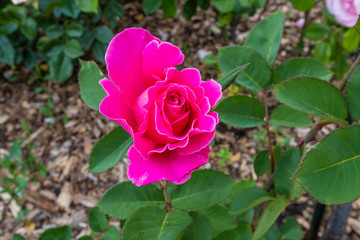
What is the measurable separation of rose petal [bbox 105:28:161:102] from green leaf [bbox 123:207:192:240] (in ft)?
0.79

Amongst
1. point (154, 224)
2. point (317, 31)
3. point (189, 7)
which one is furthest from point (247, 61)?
point (317, 31)

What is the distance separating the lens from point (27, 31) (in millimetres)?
1973

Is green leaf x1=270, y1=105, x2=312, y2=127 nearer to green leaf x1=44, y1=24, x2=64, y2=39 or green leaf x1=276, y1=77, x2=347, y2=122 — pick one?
green leaf x1=276, y1=77, x2=347, y2=122

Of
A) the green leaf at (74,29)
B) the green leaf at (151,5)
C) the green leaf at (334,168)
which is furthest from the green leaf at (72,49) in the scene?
the green leaf at (334,168)

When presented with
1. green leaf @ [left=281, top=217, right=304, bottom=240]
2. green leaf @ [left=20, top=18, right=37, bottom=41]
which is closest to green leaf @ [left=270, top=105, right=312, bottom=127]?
green leaf @ [left=281, top=217, right=304, bottom=240]

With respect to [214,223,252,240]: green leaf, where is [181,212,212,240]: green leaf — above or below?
above

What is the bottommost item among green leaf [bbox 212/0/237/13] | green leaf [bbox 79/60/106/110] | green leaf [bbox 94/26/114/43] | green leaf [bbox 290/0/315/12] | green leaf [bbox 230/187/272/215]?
green leaf [bbox 94/26/114/43]

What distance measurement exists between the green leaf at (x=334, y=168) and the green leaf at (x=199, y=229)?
354 millimetres

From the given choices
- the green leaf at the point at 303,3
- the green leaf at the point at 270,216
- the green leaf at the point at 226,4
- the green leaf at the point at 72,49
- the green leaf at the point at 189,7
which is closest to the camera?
the green leaf at the point at 270,216

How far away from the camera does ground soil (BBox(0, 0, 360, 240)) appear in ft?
5.96

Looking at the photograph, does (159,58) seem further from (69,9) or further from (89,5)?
(69,9)

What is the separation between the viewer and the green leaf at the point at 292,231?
3.83ft

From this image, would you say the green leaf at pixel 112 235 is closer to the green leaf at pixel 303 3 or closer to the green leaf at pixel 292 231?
the green leaf at pixel 292 231

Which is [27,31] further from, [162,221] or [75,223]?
[162,221]
